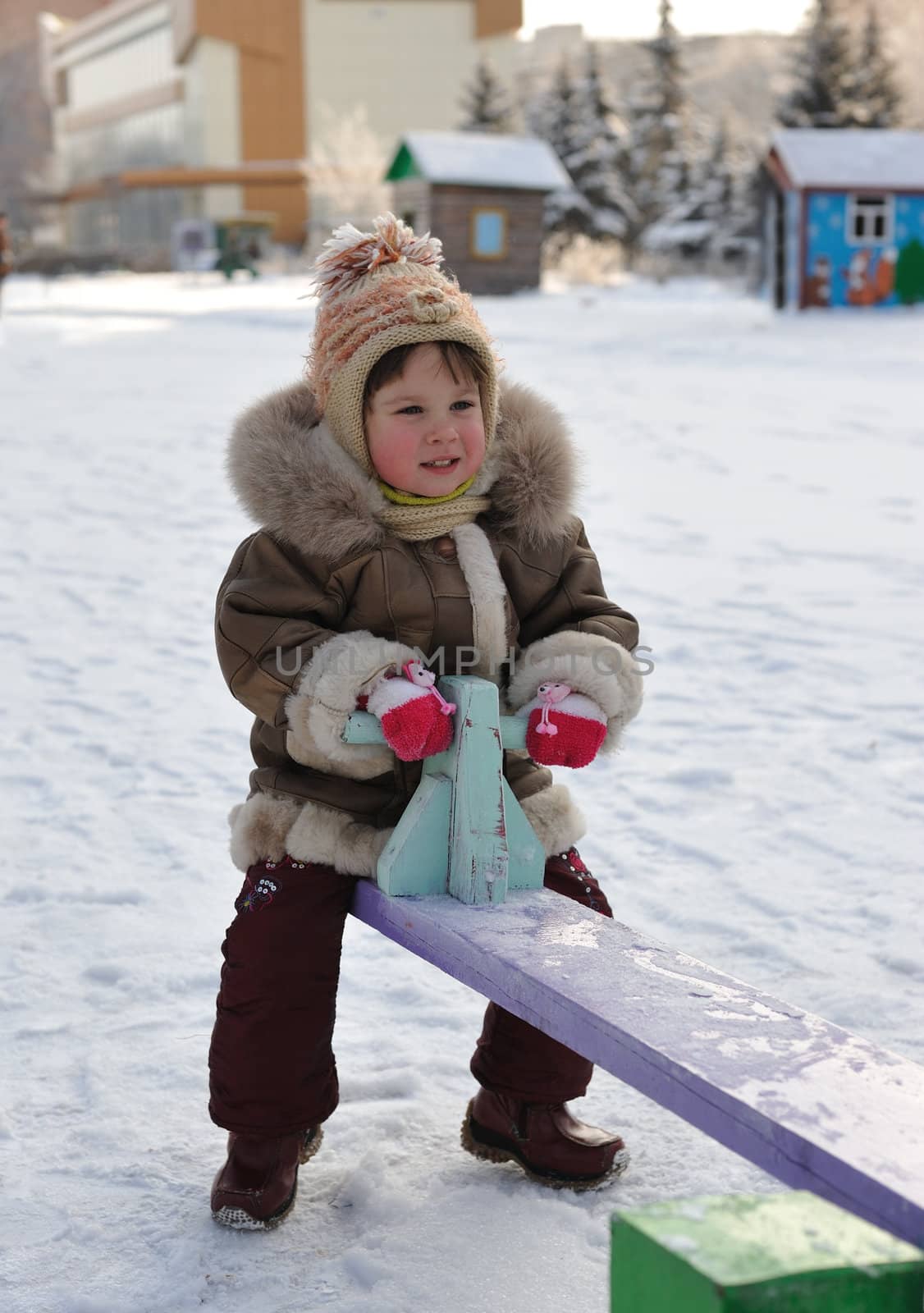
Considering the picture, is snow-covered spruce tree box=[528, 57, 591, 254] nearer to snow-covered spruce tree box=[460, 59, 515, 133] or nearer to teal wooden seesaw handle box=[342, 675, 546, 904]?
snow-covered spruce tree box=[460, 59, 515, 133]

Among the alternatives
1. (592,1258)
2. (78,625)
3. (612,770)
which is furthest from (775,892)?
(78,625)

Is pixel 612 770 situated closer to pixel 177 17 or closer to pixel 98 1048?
pixel 98 1048

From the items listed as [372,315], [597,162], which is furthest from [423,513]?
[597,162]

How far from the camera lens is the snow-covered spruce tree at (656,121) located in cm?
3784

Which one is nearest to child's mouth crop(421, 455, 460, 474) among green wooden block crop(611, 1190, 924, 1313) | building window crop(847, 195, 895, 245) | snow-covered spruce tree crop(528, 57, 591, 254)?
green wooden block crop(611, 1190, 924, 1313)

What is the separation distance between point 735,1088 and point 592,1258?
0.65 metres

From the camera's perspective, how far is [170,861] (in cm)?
328

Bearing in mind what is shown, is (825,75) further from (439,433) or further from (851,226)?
(439,433)

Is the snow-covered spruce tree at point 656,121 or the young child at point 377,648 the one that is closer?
the young child at point 377,648

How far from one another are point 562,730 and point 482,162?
23.0m

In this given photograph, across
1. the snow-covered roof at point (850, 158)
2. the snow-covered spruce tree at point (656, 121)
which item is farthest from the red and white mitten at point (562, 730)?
the snow-covered spruce tree at point (656, 121)

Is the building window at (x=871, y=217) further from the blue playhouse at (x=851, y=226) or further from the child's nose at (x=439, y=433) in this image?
the child's nose at (x=439, y=433)

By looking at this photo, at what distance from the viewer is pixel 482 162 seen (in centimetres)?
2353

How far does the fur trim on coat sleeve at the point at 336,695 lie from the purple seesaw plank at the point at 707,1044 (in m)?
0.22
